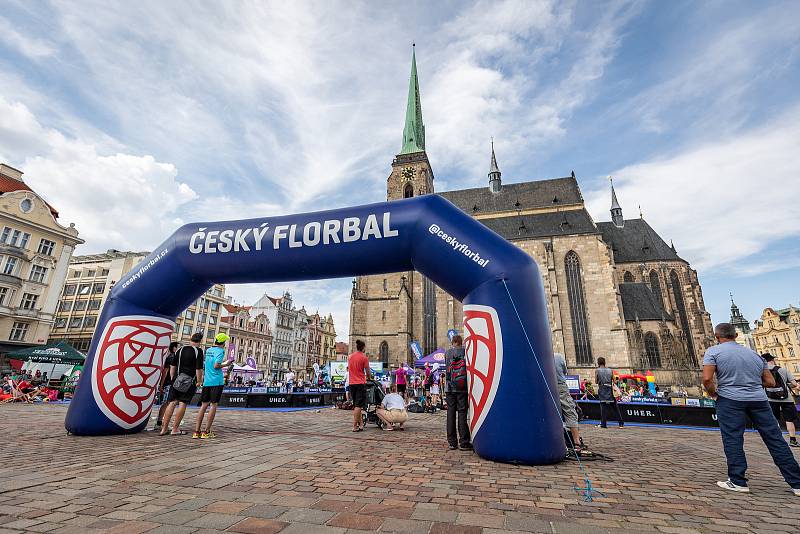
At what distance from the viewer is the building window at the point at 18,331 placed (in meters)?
26.6

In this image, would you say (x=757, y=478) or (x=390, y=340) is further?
(x=390, y=340)

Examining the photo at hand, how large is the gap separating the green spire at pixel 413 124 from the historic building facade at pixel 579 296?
10.1ft

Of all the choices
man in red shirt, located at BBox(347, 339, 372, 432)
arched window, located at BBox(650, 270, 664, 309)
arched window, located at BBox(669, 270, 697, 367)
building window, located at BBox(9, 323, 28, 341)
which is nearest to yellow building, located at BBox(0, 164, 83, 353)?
building window, located at BBox(9, 323, 28, 341)

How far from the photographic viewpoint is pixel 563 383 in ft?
19.4

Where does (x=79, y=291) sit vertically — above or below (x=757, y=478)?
above

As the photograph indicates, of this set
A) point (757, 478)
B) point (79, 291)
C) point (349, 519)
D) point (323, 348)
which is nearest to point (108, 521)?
point (349, 519)

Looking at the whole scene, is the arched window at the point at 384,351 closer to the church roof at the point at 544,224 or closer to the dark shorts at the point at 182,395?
the church roof at the point at 544,224

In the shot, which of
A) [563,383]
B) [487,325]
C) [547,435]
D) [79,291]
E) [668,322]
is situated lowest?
[547,435]

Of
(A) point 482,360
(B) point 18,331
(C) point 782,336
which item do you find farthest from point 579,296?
(C) point 782,336

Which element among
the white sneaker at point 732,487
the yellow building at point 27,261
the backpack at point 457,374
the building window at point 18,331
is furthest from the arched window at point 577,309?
the building window at point 18,331

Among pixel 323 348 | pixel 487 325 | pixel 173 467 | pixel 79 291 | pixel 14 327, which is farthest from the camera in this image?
pixel 323 348

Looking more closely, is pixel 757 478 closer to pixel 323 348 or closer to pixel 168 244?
pixel 168 244

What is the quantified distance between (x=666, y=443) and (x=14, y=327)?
125 feet

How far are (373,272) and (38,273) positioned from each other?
1363 inches
